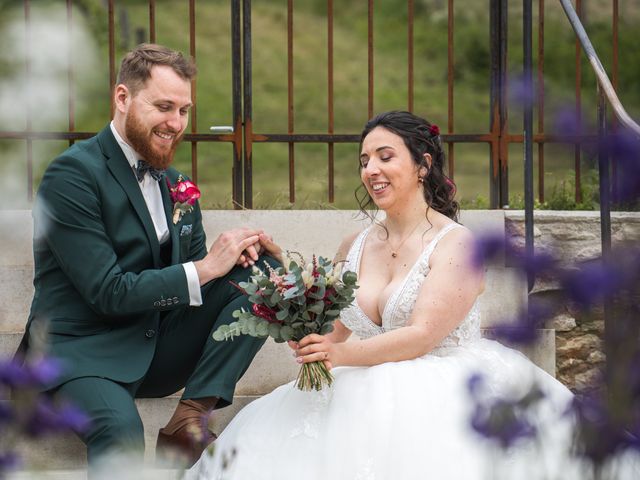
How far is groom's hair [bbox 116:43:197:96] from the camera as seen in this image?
10.9 ft

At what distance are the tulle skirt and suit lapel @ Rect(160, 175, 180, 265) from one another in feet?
2.18

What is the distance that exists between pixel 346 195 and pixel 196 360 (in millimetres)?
11819

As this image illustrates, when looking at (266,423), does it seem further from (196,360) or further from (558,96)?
(558,96)

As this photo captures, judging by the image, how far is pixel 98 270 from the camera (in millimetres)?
3061

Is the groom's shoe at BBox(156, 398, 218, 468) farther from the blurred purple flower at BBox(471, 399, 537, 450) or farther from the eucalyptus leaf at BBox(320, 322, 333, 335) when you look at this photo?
the blurred purple flower at BBox(471, 399, 537, 450)

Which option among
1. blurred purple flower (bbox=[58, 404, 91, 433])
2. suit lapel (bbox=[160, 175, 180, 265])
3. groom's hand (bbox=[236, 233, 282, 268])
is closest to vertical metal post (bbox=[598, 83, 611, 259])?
groom's hand (bbox=[236, 233, 282, 268])

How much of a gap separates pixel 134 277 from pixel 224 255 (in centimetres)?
32

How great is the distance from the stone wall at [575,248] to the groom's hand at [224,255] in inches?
59.2

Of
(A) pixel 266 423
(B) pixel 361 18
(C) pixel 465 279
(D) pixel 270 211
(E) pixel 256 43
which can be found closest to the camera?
(A) pixel 266 423

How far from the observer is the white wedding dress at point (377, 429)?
8.50 feet

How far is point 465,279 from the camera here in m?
3.10

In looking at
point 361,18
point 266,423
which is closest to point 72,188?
point 266,423

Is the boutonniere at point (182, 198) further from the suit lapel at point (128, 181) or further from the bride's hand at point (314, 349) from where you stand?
the bride's hand at point (314, 349)

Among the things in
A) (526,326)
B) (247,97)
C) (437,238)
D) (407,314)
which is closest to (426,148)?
(437,238)
